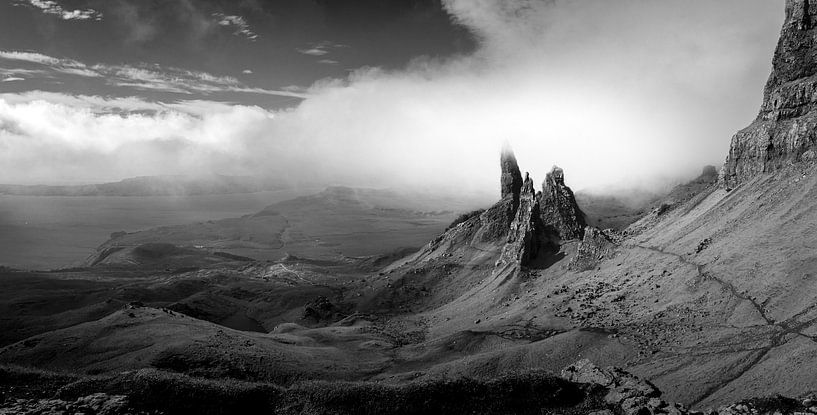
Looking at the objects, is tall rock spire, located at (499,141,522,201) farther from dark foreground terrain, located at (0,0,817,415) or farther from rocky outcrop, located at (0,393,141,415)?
rocky outcrop, located at (0,393,141,415)

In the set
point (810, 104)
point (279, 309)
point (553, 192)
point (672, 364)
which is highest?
point (810, 104)

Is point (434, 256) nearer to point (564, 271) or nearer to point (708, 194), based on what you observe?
point (564, 271)

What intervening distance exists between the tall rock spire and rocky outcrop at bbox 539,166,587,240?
1651cm

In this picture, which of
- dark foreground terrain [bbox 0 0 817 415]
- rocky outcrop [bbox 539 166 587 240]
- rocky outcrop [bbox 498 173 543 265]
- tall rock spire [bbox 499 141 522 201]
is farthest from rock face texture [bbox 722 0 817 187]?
tall rock spire [bbox 499 141 522 201]

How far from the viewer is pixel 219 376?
62406mm

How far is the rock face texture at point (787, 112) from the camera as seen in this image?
92.9m

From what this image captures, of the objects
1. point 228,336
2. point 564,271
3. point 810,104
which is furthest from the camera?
point 564,271

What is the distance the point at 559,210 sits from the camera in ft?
526

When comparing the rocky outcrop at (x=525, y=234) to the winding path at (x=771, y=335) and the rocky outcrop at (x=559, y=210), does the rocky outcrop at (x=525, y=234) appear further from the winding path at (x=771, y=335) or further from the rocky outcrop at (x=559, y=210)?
the winding path at (x=771, y=335)

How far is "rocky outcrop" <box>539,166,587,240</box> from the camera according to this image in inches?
6112

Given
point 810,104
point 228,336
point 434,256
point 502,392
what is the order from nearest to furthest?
point 502,392 < point 228,336 < point 810,104 < point 434,256

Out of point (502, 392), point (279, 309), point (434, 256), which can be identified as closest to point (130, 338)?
point (502, 392)

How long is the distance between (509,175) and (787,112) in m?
98.3

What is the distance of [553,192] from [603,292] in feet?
237
